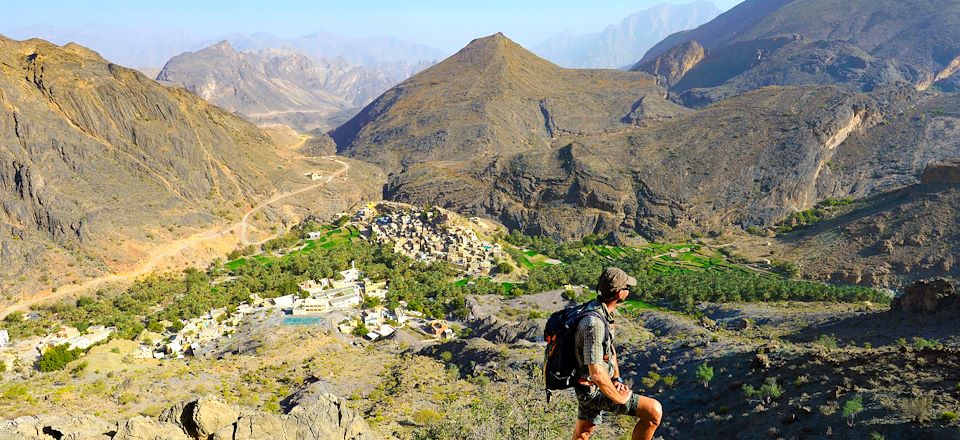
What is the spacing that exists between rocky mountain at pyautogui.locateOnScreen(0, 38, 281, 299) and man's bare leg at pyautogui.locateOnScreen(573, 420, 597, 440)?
1888 inches

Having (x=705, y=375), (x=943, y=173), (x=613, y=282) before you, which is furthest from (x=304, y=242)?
(x=943, y=173)

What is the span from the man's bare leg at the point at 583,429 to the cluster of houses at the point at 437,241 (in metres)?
44.2

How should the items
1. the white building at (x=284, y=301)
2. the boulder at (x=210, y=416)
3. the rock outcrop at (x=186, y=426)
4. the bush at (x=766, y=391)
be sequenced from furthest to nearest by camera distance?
1. the white building at (x=284, y=301)
2. the bush at (x=766, y=391)
3. the boulder at (x=210, y=416)
4. the rock outcrop at (x=186, y=426)

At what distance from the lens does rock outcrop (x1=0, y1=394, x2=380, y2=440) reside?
8.24 meters

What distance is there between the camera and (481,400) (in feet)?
61.6

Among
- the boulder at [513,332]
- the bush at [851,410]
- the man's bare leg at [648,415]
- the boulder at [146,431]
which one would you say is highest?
the man's bare leg at [648,415]

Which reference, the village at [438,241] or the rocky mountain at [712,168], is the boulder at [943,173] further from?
the village at [438,241]

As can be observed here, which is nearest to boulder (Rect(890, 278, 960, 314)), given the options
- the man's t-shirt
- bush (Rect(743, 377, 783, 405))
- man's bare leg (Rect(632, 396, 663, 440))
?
bush (Rect(743, 377, 783, 405))

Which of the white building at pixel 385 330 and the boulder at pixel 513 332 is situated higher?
the boulder at pixel 513 332

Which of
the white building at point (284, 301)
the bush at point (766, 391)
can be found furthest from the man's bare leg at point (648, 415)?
the white building at point (284, 301)

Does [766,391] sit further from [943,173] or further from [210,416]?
[943,173]

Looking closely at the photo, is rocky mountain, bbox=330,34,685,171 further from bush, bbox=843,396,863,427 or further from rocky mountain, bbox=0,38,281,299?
bush, bbox=843,396,863,427

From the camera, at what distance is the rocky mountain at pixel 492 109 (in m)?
96.0

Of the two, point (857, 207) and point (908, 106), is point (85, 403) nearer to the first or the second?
point (857, 207)
